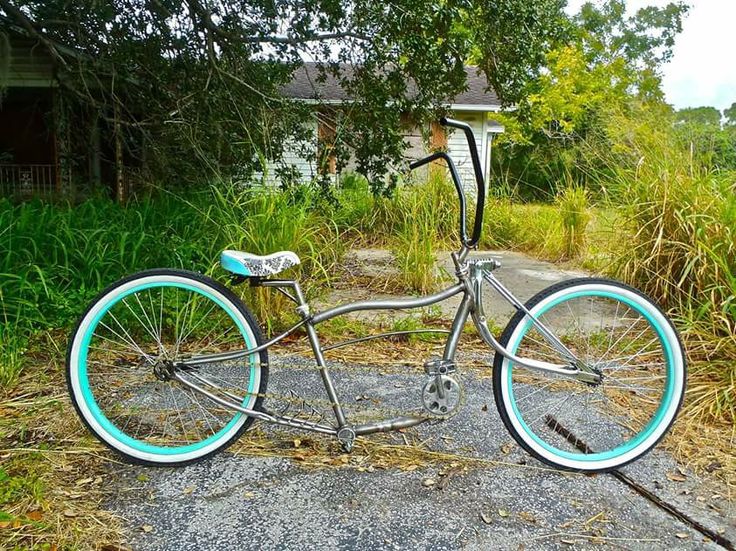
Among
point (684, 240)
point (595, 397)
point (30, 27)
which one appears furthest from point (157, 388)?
point (30, 27)

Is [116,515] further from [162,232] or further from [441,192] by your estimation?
[441,192]

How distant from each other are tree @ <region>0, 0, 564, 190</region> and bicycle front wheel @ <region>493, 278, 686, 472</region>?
222 centimetres

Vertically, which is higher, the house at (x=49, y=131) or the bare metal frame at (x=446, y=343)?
the house at (x=49, y=131)

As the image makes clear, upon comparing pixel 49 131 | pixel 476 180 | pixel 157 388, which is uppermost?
pixel 49 131

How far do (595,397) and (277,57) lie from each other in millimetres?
3589

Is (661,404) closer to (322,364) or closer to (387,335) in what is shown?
(387,335)

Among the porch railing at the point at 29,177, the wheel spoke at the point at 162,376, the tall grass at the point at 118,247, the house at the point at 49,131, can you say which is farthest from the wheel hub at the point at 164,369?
the porch railing at the point at 29,177

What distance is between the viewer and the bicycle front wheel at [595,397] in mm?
1910

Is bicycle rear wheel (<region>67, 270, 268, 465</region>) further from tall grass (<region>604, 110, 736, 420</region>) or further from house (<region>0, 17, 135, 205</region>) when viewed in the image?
house (<region>0, 17, 135, 205</region>)

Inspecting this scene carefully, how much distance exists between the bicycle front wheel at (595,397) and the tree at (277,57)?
222 cm

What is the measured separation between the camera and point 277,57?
15.6 feet

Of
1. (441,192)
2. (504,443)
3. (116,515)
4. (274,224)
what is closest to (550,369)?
(504,443)

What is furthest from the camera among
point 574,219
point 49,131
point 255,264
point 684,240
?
point 49,131

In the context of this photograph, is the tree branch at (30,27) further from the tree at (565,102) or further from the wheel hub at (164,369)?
the tree at (565,102)
